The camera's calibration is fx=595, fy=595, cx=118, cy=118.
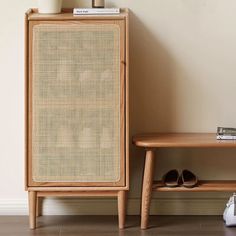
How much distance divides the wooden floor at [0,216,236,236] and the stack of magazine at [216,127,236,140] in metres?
0.49

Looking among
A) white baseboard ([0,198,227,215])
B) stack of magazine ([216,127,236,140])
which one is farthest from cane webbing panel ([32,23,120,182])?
stack of magazine ([216,127,236,140])

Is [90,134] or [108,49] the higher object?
[108,49]

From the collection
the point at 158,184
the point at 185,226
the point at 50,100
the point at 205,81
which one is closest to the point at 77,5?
the point at 50,100

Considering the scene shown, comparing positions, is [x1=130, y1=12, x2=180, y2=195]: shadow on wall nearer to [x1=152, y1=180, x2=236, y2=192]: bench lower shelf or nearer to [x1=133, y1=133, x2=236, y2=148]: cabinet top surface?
[x1=133, y1=133, x2=236, y2=148]: cabinet top surface

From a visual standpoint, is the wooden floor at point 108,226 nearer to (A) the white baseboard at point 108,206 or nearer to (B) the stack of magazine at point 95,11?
(A) the white baseboard at point 108,206

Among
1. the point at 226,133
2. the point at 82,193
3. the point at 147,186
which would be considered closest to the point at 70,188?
the point at 82,193

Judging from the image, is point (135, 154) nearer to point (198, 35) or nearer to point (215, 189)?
point (215, 189)

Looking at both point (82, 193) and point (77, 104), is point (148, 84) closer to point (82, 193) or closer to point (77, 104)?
point (77, 104)

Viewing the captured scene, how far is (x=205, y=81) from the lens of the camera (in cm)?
334

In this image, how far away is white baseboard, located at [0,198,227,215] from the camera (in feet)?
11.2

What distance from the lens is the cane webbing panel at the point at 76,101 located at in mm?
3033

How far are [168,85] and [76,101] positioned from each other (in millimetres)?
586

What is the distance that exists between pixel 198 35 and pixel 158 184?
2.80 feet

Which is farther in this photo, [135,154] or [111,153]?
[135,154]
